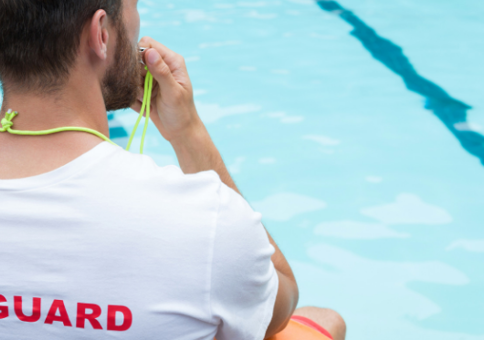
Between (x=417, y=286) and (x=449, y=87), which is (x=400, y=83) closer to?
(x=449, y=87)

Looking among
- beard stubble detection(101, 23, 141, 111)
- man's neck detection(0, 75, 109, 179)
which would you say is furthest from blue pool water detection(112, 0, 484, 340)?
man's neck detection(0, 75, 109, 179)

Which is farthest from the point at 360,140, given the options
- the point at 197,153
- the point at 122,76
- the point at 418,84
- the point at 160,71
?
the point at 122,76

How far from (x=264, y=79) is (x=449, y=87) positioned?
1572mm

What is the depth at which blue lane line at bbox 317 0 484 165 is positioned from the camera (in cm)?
380

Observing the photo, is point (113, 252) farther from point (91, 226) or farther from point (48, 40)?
point (48, 40)

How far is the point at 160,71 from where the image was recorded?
1.48m

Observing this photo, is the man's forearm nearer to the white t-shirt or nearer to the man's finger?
the man's finger

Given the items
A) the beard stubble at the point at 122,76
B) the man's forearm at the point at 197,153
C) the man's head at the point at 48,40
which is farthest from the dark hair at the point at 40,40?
the man's forearm at the point at 197,153

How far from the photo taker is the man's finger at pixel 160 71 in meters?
1.45

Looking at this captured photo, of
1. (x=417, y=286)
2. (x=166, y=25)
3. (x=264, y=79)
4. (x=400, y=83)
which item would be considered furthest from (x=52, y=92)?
(x=166, y=25)

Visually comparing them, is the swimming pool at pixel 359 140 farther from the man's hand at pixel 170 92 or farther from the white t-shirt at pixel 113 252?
the white t-shirt at pixel 113 252

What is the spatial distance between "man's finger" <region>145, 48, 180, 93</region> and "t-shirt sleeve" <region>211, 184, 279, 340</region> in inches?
22.7

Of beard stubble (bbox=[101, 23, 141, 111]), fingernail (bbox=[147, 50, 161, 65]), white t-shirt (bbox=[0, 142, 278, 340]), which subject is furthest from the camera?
fingernail (bbox=[147, 50, 161, 65])

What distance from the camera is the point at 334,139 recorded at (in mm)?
3799
